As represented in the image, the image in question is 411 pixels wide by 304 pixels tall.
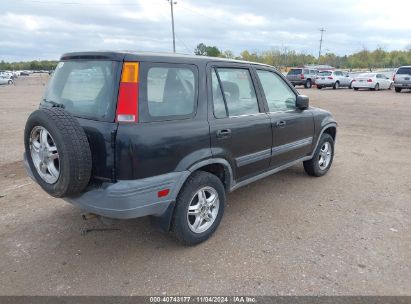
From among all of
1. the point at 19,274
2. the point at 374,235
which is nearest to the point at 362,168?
the point at 374,235

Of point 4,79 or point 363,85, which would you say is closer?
point 363,85

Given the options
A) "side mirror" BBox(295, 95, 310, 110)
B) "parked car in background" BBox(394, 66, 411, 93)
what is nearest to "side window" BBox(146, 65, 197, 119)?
"side mirror" BBox(295, 95, 310, 110)

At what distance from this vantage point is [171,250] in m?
3.33

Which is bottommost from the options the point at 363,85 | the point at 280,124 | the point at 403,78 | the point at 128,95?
the point at 363,85

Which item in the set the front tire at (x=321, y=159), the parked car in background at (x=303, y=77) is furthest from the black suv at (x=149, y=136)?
the parked car in background at (x=303, y=77)

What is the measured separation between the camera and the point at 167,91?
9.97ft

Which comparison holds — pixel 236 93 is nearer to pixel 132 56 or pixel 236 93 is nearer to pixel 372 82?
pixel 132 56

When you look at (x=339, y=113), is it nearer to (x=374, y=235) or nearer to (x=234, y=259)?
(x=374, y=235)

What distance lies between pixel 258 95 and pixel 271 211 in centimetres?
141

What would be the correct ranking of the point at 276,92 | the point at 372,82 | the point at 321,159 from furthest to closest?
the point at 372,82 → the point at 321,159 → the point at 276,92

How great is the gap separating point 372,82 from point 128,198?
25856 mm

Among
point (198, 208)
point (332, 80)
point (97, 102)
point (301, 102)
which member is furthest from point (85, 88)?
point (332, 80)

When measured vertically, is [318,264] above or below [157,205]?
below

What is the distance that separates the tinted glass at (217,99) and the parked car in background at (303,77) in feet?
85.0
